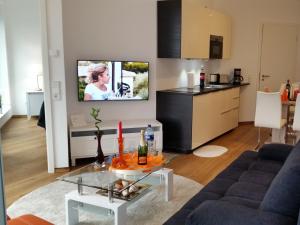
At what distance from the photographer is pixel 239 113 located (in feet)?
22.3

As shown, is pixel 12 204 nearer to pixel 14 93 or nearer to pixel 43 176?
pixel 43 176

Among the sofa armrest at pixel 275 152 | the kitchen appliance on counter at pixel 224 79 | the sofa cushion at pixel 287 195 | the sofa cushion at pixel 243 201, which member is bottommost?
the sofa cushion at pixel 243 201

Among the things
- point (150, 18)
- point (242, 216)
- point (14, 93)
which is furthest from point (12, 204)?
point (14, 93)

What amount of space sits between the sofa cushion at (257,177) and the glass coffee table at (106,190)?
2.37 feet

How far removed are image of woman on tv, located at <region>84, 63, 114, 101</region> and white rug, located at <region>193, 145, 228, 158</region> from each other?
1.61 metres

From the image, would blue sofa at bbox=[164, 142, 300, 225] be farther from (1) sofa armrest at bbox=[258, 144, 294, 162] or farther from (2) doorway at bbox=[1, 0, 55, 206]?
(2) doorway at bbox=[1, 0, 55, 206]

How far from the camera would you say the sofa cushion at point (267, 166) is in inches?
106

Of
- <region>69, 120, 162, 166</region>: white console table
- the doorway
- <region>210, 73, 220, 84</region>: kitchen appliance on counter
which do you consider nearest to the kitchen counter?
<region>69, 120, 162, 166</region>: white console table

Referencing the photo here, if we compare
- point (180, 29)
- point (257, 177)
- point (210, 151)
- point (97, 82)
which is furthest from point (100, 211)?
point (180, 29)

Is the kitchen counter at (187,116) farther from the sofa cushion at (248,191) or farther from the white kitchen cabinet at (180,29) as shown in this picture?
the sofa cushion at (248,191)

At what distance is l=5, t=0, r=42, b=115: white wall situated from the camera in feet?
23.2

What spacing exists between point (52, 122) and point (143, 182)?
1.51m

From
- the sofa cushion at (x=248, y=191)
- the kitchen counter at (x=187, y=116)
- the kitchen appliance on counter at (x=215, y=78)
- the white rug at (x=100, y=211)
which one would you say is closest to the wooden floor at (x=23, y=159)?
the white rug at (x=100, y=211)

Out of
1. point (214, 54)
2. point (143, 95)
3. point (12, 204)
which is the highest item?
point (214, 54)
